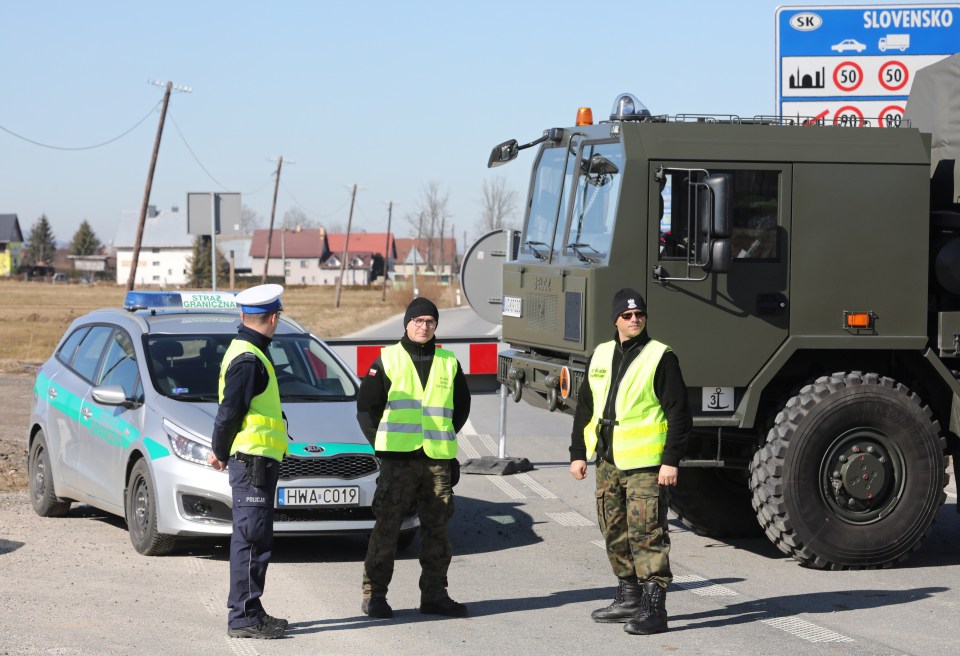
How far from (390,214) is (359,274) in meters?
72.8

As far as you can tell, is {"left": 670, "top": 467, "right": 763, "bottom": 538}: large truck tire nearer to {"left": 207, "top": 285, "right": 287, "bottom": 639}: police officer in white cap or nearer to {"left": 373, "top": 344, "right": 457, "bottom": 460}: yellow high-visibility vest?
{"left": 373, "top": 344, "right": 457, "bottom": 460}: yellow high-visibility vest

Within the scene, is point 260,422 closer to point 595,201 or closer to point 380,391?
point 380,391

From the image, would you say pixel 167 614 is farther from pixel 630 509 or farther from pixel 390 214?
pixel 390 214

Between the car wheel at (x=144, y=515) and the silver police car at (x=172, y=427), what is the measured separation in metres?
0.01

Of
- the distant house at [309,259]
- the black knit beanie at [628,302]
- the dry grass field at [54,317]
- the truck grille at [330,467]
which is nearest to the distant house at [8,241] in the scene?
the distant house at [309,259]

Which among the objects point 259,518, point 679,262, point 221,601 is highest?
point 679,262

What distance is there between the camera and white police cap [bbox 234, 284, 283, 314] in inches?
268

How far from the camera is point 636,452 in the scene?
692 cm

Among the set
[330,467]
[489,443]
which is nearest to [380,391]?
[330,467]

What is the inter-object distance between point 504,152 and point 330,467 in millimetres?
2892

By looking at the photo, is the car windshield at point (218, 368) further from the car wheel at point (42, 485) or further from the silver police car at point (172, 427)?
the car wheel at point (42, 485)

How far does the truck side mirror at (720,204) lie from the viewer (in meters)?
8.23

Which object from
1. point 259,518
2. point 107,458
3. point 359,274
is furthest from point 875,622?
point 359,274

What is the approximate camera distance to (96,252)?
6885 inches
